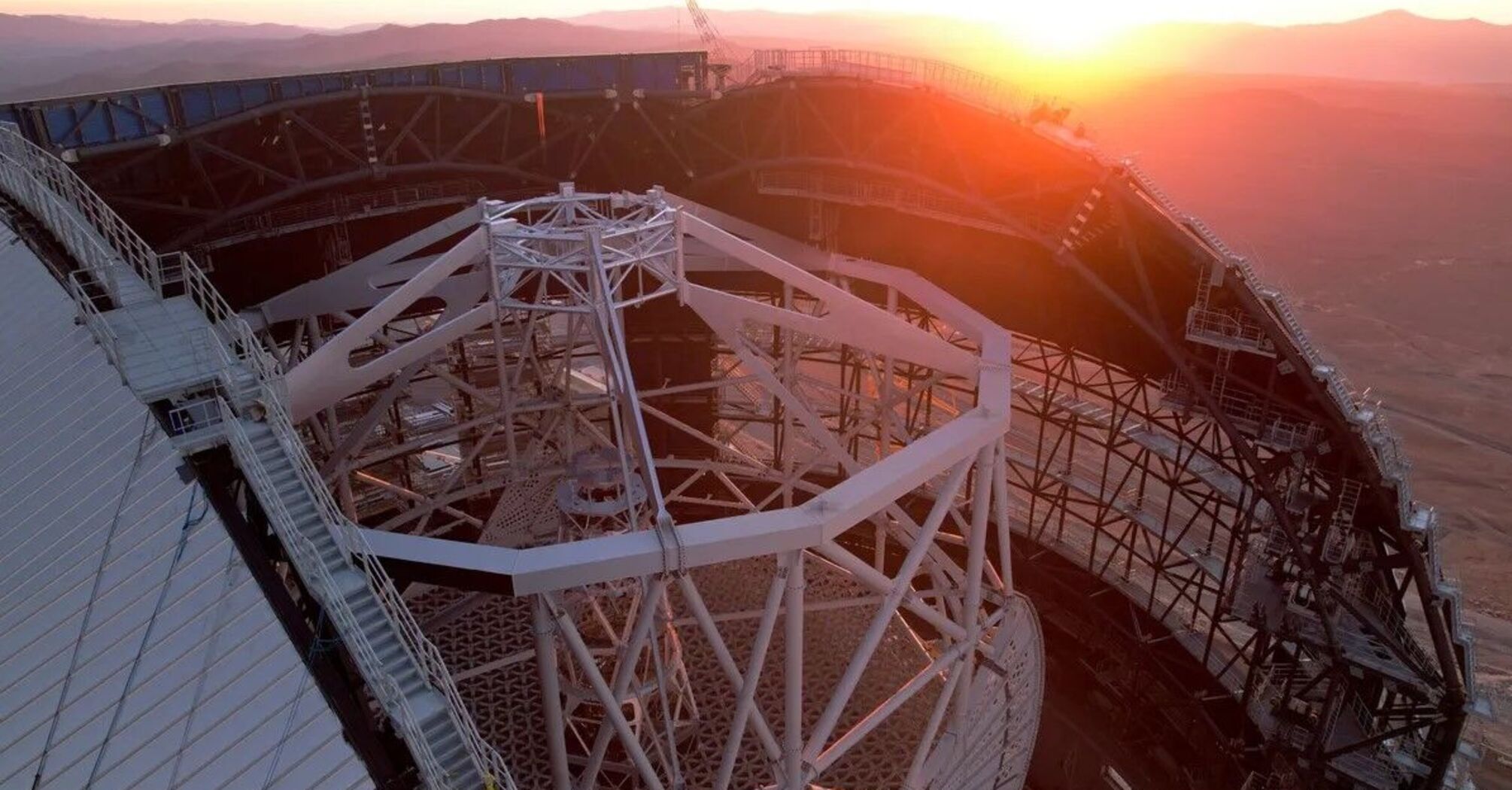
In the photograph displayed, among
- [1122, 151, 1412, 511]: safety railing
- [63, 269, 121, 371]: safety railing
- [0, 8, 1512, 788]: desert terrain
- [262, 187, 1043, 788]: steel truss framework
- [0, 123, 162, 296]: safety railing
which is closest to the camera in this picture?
[63, 269, 121, 371]: safety railing

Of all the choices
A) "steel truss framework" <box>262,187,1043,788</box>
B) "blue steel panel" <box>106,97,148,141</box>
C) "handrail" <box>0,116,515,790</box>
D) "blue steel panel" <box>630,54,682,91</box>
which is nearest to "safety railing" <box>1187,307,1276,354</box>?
"steel truss framework" <box>262,187,1043,788</box>

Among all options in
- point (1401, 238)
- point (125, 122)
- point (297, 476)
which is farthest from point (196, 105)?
point (1401, 238)

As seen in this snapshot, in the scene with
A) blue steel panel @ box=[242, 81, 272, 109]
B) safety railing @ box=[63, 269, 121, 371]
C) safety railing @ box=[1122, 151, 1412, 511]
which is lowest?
safety railing @ box=[1122, 151, 1412, 511]

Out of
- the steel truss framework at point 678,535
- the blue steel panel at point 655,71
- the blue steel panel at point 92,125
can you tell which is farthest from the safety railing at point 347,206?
the blue steel panel at point 655,71

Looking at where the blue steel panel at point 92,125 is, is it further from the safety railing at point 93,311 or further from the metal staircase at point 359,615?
the metal staircase at point 359,615

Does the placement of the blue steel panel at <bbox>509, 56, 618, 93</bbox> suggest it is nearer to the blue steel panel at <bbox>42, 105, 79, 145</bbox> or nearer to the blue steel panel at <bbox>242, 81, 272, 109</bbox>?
the blue steel panel at <bbox>242, 81, 272, 109</bbox>
